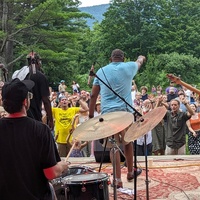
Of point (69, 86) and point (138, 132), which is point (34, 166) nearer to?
point (138, 132)

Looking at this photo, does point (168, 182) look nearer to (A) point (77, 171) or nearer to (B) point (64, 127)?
(A) point (77, 171)

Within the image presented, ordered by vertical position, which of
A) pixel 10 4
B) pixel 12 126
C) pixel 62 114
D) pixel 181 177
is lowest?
pixel 181 177

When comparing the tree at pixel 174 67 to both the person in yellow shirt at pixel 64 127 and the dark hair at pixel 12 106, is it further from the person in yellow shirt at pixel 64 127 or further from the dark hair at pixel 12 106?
the dark hair at pixel 12 106

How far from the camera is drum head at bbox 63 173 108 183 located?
13.1 feet

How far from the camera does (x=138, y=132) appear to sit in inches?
164

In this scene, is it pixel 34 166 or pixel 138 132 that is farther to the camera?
pixel 138 132

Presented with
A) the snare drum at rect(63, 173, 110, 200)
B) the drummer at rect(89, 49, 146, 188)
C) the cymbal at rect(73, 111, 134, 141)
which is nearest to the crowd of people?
the drummer at rect(89, 49, 146, 188)

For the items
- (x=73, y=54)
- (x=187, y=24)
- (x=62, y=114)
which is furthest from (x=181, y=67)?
(x=62, y=114)

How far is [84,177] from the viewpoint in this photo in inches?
163

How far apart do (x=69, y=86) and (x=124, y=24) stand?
66.9 feet

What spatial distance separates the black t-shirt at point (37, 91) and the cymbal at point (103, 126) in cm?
104

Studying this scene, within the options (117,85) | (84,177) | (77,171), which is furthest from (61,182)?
(117,85)

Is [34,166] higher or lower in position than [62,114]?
higher

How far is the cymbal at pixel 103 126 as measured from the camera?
4055 millimetres
